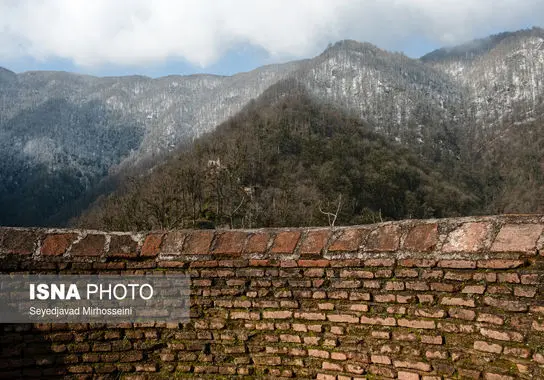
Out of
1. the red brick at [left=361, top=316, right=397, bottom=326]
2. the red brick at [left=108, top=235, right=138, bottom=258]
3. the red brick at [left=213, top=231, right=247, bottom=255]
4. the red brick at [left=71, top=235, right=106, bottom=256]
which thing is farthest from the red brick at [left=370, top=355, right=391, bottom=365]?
the red brick at [left=71, top=235, right=106, bottom=256]

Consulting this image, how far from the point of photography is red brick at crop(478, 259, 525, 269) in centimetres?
268

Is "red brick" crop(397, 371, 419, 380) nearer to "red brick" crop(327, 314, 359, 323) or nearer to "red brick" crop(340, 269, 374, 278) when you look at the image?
"red brick" crop(327, 314, 359, 323)

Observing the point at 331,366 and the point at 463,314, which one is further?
the point at 331,366

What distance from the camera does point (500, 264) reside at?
274 centimetres

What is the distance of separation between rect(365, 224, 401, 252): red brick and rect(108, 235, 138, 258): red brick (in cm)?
194

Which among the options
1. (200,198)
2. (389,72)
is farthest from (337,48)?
(200,198)

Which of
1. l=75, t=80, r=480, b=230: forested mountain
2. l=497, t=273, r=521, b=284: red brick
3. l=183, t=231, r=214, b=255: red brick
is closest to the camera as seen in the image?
l=497, t=273, r=521, b=284: red brick

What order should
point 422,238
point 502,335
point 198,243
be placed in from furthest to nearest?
point 198,243 < point 422,238 < point 502,335

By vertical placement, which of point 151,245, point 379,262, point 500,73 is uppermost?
point 500,73

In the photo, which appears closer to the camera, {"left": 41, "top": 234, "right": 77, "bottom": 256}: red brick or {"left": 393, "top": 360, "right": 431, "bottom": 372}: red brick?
{"left": 393, "top": 360, "right": 431, "bottom": 372}: red brick

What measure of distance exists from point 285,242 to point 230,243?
462 mm

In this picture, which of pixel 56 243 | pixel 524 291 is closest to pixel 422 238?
pixel 524 291

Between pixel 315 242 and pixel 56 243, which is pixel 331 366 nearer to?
Result: pixel 315 242

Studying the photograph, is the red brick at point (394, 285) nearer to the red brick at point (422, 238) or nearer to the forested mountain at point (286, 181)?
the red brick at point (422, 238)
